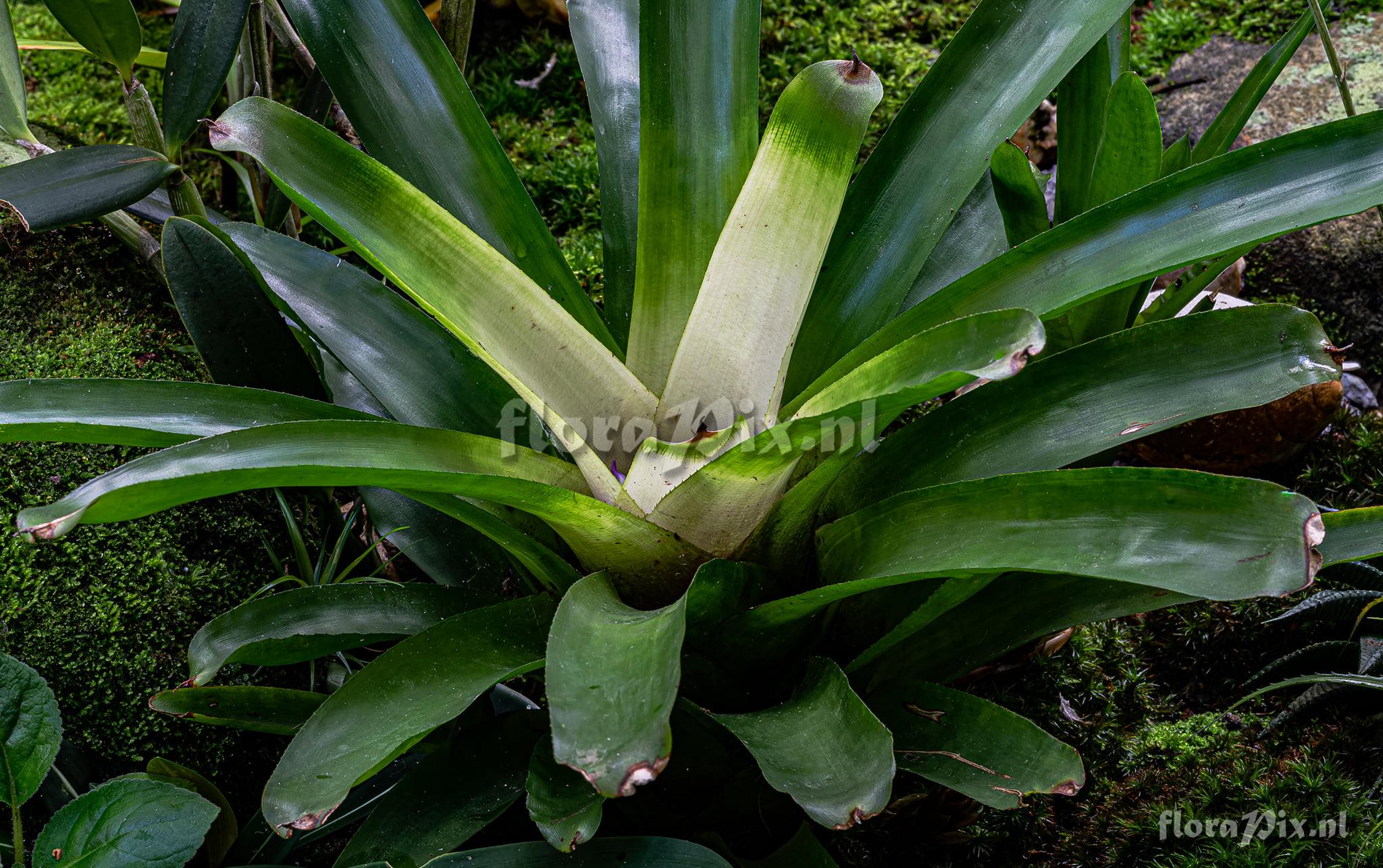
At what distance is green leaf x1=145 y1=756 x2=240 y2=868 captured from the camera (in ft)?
3.48

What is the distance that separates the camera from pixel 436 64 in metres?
1.04

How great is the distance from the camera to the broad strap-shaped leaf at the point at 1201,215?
2.59 feet

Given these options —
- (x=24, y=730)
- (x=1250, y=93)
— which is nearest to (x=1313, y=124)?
(x=1250, y=93)

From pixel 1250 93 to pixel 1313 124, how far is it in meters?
0.49

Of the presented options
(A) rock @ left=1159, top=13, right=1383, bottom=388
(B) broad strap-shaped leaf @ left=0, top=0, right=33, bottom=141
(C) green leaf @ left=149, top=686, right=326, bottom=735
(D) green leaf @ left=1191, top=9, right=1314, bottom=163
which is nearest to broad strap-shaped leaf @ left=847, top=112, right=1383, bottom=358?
(D) green leaf @ left=1191, top=9, right=1314, bottom=163

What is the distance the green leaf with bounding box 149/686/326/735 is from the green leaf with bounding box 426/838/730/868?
9.1 inches

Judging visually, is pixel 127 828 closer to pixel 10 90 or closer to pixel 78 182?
pixel 78 182

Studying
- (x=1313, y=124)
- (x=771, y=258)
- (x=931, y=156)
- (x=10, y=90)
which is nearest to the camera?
(x=771, y=258)

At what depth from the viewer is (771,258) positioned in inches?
35.8

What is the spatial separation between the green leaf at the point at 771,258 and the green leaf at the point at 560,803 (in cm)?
33

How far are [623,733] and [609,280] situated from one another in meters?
0.60

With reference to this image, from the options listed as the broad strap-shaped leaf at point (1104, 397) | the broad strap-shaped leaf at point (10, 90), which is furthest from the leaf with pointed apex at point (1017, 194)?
the broad strap-shaped leaf at point (10, 90)

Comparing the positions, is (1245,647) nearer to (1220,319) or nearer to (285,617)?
(1220,319)

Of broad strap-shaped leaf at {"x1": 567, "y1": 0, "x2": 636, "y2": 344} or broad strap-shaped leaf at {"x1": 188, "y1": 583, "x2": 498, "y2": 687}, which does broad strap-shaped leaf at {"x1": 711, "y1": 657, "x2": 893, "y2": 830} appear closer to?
broad strap-shaped leaf at {"x1": 188, "y1": 583, "x2": 498, "y2": 687}
